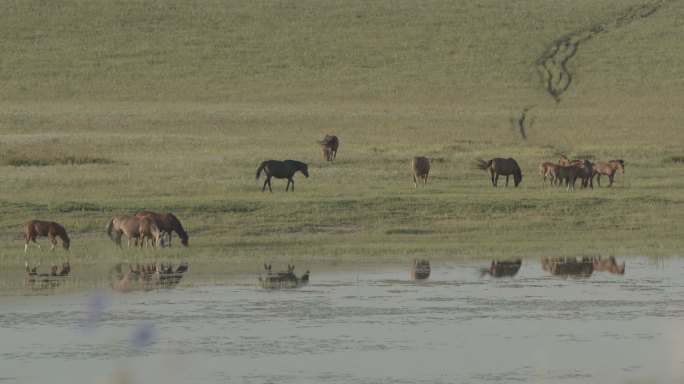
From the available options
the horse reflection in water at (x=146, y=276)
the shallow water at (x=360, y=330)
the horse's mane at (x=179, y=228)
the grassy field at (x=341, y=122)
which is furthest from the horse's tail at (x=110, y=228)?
the shallow water at (x=360, y=330)

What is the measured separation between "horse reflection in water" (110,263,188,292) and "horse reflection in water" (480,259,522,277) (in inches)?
176

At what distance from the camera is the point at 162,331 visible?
15.9m

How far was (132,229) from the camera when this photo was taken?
2327 cm

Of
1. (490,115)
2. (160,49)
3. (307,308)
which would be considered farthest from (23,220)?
(160,49)

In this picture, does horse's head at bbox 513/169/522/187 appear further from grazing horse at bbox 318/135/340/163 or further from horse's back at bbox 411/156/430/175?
grazing horse at bbox 318/135/340/163

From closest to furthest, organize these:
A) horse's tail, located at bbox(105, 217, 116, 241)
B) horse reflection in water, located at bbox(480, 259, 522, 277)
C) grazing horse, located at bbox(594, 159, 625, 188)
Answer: horse reflection in water, located at bbox(480, 259, 522, 277) < horse's tail, located at bbox(105, 217, 116, 241) < grazing horse, located at bbox(594, 159, 625, 188)

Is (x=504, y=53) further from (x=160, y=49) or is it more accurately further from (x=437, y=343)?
→ (x=437, y=343)

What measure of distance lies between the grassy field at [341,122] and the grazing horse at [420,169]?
18.4 inches

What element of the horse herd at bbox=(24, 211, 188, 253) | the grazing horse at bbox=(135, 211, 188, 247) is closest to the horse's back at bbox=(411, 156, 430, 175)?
the horse herd at bbox=(24, 211, 188, 253)

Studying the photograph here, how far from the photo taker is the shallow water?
13.4 meters

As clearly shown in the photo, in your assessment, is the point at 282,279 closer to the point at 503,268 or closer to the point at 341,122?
the point at 503,268

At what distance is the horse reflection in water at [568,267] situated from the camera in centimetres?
2109

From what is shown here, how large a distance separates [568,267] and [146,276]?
6.29 meters

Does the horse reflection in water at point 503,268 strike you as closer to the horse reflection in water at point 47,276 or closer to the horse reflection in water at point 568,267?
the horse reflection in water at point 568,267
